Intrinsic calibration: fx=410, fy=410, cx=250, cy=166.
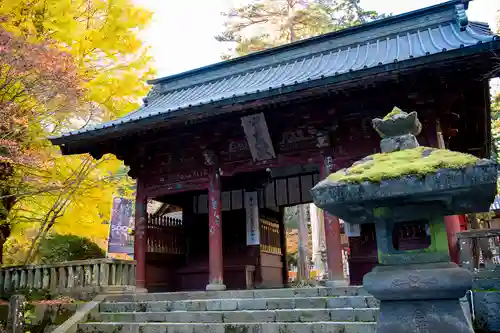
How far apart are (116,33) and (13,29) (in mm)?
2642

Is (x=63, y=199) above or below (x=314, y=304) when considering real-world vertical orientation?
above

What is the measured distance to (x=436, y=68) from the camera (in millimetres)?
7074

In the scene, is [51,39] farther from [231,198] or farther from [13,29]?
[231,198]

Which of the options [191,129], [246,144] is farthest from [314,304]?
[191,129]

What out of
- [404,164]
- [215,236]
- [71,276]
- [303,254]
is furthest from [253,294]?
[303,254]

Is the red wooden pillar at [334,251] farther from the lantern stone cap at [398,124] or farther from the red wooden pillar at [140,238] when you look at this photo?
the red wooden pillar at [140,238]

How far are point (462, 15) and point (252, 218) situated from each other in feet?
25.2

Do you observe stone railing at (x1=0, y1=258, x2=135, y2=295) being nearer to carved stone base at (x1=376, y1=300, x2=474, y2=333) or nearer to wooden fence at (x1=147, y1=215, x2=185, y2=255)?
wooden fence at (x1=147, y1=215, x2=185, y2=255)

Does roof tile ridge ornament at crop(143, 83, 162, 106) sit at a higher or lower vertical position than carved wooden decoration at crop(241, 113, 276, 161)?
higher

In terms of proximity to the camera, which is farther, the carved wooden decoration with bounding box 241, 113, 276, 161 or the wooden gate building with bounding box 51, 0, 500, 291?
the carved wooden decoration with bounding box 241, 113, 276, 161

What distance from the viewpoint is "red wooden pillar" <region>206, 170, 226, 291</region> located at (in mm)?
9430

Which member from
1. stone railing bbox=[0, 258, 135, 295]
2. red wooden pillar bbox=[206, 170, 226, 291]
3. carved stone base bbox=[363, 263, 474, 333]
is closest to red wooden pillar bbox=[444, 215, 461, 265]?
carved stone base bbox=[363, 263, 474, 333]

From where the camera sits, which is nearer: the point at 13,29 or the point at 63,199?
the point at 13,29

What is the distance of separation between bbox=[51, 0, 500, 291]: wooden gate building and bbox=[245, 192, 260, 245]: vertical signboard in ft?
0.12
